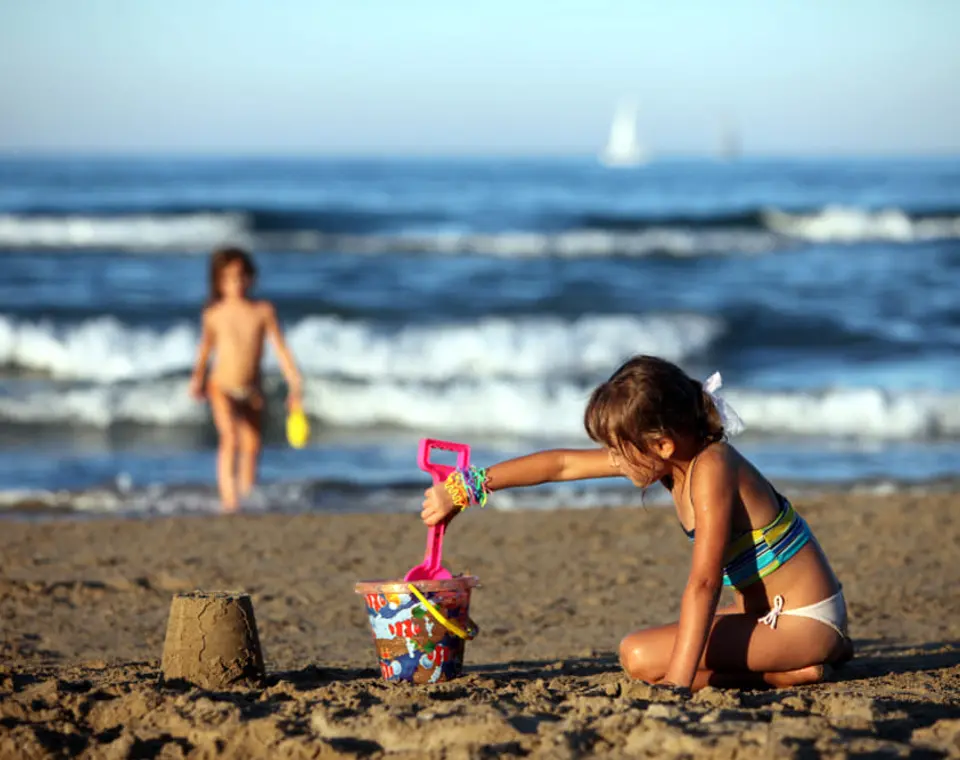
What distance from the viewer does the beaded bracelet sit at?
3.64 meters

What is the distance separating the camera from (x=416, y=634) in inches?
143

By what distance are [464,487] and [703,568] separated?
2.35 feet

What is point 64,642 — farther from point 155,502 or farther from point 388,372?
point 388,372

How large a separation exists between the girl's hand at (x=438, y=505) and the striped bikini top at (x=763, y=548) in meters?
0.69

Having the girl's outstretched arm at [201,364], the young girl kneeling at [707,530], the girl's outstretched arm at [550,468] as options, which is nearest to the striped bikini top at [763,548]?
the young girl kneeling at [707,530]

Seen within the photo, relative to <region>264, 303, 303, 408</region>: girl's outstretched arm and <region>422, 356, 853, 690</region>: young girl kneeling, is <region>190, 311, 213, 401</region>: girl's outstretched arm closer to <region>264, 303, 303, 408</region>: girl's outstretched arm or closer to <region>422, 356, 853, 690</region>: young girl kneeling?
<region>264, 303, 303, 408</region>: girl's outstretched arm

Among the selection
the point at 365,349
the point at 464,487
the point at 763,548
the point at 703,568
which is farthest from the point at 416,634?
the point at 365,349

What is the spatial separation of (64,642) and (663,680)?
7.52ft

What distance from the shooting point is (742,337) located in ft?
52.5

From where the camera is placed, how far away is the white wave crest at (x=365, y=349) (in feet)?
45.8

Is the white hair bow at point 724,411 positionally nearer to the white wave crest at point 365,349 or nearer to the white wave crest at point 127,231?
the white wave crest at point 365,349

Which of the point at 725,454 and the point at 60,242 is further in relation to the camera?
the point at 60,242

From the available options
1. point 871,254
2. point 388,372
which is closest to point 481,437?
point 388,372

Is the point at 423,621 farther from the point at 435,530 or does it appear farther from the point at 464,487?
the point at 464,487
